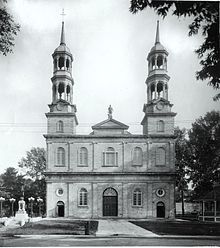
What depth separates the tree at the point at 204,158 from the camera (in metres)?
26.0

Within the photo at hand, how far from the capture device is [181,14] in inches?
387

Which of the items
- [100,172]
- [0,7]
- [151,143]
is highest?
[0,7]

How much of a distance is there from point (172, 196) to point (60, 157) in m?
9.33

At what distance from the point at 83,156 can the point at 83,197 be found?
3198 millimetres

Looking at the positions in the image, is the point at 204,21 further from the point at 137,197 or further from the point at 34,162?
the point at 34,162

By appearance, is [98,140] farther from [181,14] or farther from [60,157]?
[181,14]

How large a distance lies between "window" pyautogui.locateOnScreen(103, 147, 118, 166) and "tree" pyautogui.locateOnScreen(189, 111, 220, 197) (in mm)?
5979

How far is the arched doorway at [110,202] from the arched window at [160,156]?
4166 millimetres

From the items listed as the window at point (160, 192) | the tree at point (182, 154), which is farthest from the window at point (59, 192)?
the tree at point (182, 154)

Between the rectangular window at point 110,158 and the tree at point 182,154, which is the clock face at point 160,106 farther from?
the rectangular window at point 110,158

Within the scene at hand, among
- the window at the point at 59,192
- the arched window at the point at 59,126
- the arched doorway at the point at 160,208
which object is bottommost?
the arched doorway at the point at 160,208

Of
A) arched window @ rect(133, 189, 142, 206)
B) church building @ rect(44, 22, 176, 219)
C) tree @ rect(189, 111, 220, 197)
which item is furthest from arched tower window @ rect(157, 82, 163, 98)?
arched window @ rect(133, 189, 142, 206)

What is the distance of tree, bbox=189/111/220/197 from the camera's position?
1025 inches

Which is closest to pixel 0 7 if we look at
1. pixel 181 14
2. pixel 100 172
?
pixel 181 14
